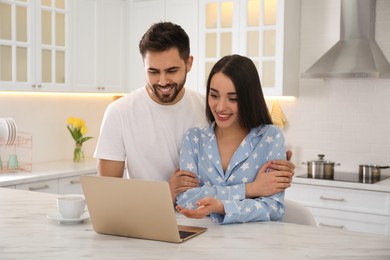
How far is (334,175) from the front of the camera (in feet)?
14.3

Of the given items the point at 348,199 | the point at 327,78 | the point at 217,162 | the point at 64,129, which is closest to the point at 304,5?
the point at 327,78

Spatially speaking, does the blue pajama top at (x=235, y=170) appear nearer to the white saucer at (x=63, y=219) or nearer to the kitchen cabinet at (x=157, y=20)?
the white saucer at (x=63, y=219)

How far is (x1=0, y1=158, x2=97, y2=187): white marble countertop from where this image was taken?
3811 millimetres

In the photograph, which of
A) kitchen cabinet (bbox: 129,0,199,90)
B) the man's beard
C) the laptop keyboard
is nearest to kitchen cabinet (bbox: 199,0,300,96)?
kitchen cabinet (bbox: 129,0,199,90)

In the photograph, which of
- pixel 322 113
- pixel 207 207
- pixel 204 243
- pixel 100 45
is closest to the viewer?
pixel 204 243

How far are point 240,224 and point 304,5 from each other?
3.19 meters

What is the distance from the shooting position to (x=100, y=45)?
493 centimetres

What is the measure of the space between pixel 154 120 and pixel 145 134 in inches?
2.9

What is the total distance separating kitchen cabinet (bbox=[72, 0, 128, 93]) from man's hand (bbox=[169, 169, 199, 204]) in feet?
8.84

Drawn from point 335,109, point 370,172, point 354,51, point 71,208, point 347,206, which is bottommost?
point 347,206

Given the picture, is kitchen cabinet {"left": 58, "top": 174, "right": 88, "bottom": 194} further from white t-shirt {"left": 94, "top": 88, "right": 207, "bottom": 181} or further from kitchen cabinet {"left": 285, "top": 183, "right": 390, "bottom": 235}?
white t-shirt {"left": 94, "top": 88, "right": 207, "bottom": 181}

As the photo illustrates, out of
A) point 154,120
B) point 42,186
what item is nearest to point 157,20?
point 42,186

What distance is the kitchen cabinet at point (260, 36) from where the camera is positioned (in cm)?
452

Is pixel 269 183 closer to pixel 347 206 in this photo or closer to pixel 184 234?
pixel 184 234
